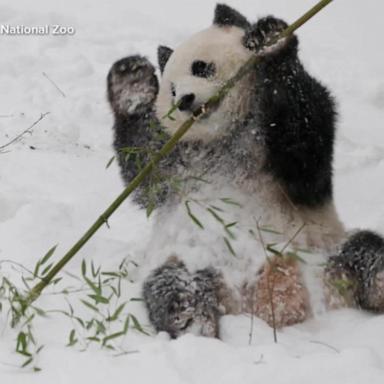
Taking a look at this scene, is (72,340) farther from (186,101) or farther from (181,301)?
(186,101)

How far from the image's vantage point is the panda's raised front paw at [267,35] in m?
3.12

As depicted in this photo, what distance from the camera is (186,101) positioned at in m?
3.15

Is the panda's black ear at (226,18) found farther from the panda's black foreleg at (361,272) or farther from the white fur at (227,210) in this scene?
the panda's black foreleg at (361,272)

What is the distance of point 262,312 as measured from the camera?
296 centimetres

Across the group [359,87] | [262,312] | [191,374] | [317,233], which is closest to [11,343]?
[191,374]

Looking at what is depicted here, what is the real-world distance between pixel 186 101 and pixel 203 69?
0.24m

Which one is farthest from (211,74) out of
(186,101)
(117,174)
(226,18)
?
(117,174)

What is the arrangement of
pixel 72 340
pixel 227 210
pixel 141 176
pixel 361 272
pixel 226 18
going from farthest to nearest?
pixel 226 18 < pixel 227 210 < pixel 361 272 < pixel 141 176 < pixel 72 340

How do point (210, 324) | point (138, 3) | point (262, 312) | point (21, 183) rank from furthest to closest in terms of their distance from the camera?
1. point (138, 3)
2. point (21, 183)
3. point (262, 312)
4. point (210, 324)

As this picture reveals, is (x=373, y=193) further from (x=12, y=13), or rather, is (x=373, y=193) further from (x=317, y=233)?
(x=12, y=13)

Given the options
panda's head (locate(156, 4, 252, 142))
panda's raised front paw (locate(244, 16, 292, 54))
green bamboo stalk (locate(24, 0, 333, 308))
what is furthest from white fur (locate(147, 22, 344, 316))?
green bamboo stalk (locate(24, 0, 333, 308))

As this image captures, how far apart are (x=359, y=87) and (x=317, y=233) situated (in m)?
2.95

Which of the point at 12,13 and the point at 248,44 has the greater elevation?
the point at 12,13

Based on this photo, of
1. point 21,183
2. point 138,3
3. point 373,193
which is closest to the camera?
point 21,183
